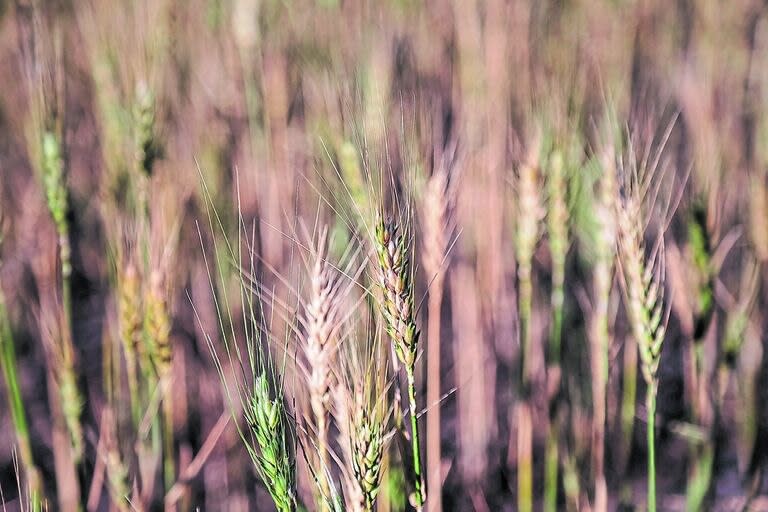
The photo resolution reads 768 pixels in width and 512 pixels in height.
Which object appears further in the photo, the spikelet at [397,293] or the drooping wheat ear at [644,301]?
the drooping wheat ear at [644,301]

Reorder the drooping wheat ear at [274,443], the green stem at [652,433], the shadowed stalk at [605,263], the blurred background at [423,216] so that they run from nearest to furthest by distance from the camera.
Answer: the drooping wheat ear at [274,443], the green stem at [652,433], the shadowed stalk at [605,263], the blurred background at [423,216]

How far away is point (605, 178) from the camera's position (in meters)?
0.93

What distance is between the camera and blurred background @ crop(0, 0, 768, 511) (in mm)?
1006

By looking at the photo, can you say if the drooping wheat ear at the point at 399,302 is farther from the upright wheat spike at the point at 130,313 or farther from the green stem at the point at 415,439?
the upright wheat spike at the point at 130,313

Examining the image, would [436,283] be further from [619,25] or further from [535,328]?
[619,25]

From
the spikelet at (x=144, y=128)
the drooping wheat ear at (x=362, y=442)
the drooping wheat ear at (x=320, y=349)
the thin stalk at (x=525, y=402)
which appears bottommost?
the thin stalk at (x=525, y=402)

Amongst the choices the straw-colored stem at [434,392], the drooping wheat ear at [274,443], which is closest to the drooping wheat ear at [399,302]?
the drooping wheat ear at [274,443]

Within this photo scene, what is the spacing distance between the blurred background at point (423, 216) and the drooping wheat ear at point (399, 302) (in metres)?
0.08

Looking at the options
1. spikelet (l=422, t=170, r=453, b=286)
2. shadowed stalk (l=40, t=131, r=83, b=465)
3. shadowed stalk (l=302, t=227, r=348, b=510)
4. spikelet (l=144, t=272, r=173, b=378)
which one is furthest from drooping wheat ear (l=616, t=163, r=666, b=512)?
shadowed stalk (l=40, t=131, r=83, b=465)

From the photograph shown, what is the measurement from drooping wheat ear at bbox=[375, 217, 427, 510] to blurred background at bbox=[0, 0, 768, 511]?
78 millimetres

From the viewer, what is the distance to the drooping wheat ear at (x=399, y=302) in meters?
0.62

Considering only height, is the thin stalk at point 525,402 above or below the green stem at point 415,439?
below

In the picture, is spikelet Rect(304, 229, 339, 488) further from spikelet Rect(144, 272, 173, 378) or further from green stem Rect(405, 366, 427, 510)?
spikelet Rect(144, 272, 173, 378)

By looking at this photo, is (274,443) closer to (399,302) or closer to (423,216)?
(399,302)
